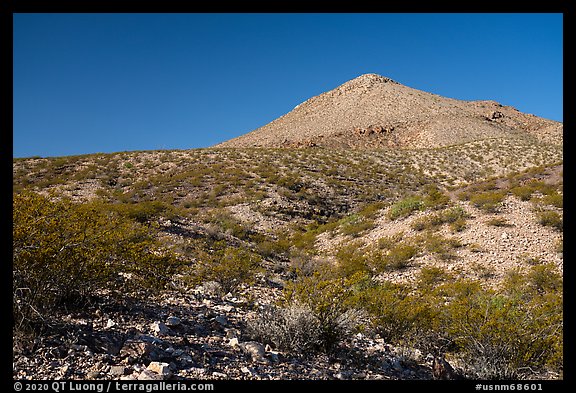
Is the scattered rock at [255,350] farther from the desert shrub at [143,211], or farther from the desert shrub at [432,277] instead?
the desert shrub at [143,211]

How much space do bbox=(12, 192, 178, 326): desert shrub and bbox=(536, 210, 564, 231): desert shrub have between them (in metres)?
11.9

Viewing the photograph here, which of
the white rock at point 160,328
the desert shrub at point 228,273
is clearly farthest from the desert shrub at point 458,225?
the white rock at point 160,328

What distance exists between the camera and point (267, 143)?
191 ft

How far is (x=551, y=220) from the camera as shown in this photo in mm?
11891

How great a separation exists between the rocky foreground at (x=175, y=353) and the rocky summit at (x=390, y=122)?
46970 mm

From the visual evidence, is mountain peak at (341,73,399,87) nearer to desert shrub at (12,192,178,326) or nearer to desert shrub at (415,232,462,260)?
desert shrub at (415,232,462,260)

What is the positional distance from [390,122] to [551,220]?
51.8 metres

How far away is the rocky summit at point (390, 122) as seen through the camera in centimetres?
5447

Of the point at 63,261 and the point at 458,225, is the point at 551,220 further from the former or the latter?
the point at 63,261

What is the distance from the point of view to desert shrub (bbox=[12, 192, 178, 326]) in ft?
15.5

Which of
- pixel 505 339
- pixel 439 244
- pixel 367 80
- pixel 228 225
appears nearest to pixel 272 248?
pixel 228 225

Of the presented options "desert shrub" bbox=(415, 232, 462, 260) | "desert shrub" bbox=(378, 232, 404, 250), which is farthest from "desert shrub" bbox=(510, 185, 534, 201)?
"desert shrub" bbox=(378, 232, 404, 250)

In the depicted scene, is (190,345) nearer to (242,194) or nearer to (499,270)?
(499,270)

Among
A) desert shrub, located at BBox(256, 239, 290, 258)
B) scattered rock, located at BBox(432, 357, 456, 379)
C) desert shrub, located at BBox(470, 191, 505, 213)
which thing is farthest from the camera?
desert shrub, located at BBox(470, 191, 505, 213)
